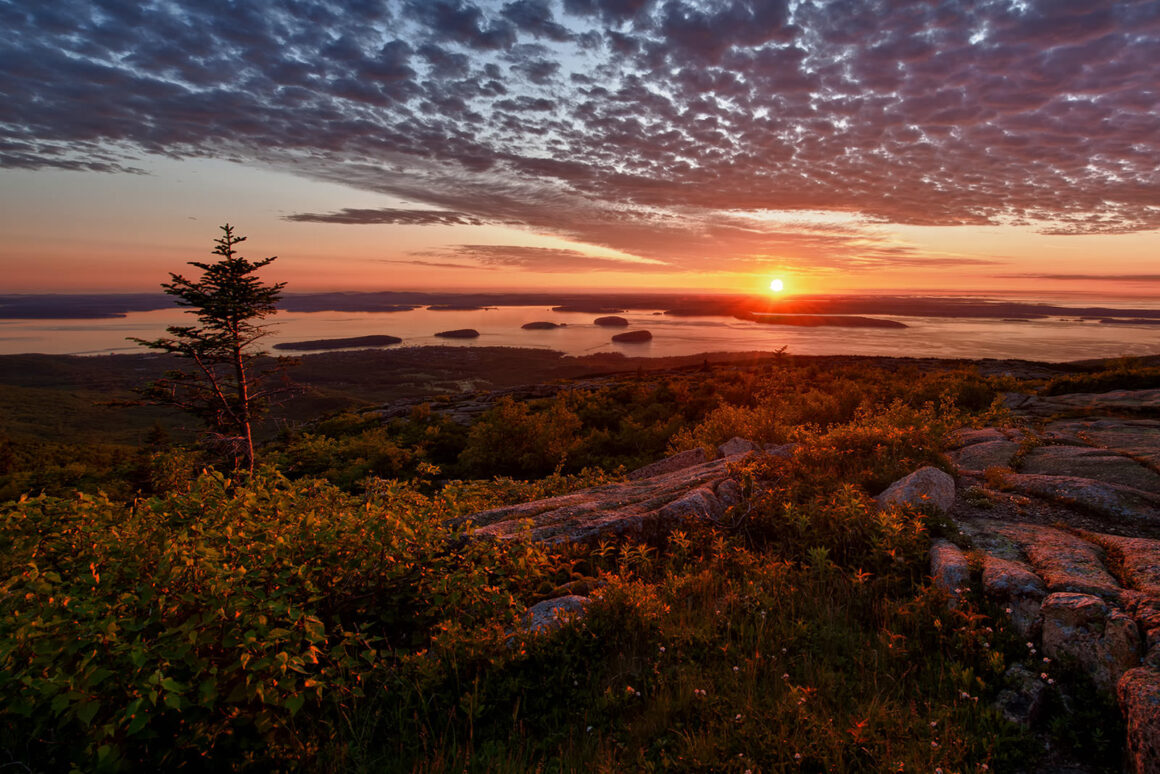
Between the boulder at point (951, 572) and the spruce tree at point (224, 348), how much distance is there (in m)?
19.5

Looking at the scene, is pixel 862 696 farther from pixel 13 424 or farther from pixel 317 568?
pixel 13 424

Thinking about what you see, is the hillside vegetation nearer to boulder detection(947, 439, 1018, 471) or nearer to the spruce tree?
boulder detection(947, 439, 1018, 471)

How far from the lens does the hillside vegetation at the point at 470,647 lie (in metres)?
3.17

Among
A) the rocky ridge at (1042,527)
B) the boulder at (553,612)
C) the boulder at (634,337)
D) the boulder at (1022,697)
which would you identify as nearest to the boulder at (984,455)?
the rocky ridge at (1042,527)

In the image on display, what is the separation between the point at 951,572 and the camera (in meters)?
4.77

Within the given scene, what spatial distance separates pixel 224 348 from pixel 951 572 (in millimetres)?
22066

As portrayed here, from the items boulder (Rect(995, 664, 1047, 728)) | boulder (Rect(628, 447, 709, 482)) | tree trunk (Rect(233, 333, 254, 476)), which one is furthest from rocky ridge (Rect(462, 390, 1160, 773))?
tree trunk (Rect(233, 333, 254, 476))

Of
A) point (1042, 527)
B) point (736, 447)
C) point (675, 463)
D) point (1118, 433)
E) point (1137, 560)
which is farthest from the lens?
point (675, 463)

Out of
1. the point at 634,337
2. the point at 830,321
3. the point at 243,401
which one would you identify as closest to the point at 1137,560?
the point at 243,401

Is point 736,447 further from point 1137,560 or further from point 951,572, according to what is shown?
point 1137,560

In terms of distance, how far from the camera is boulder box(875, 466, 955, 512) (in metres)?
6.29

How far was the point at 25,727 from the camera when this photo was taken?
3.42 m

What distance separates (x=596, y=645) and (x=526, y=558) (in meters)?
1.24

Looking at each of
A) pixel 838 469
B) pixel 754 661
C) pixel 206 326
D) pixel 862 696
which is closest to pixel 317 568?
pixel 754 661
